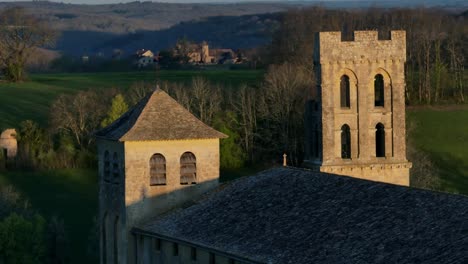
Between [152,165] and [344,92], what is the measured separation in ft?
31.8

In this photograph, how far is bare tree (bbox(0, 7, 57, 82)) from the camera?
114 meters

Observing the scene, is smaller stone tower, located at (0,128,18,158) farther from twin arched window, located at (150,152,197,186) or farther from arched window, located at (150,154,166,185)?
arched window, located at (150,154,166,185)

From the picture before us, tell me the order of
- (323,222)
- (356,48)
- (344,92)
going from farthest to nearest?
(344,92)
(356,48)
(323,222)

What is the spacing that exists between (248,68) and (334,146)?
70.7 meters

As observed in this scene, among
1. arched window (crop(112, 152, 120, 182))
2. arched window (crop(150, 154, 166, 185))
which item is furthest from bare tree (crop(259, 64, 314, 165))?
arched window (crop(150, 154, 166, 185))

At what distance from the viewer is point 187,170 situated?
46.3 meters

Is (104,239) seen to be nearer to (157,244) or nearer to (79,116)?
(157,244)

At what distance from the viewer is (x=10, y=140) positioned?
8888 cm

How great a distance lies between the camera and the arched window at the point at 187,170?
46281 millimetres

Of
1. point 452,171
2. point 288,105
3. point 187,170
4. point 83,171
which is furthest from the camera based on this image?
point 288,105

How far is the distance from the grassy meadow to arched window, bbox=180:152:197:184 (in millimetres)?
17868

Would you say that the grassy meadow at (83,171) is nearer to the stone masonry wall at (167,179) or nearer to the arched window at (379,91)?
the arched window at (379,91)

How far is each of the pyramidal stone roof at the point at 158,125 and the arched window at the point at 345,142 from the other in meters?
7.23

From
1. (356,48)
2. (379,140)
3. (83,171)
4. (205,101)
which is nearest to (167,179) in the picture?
(356,48)
